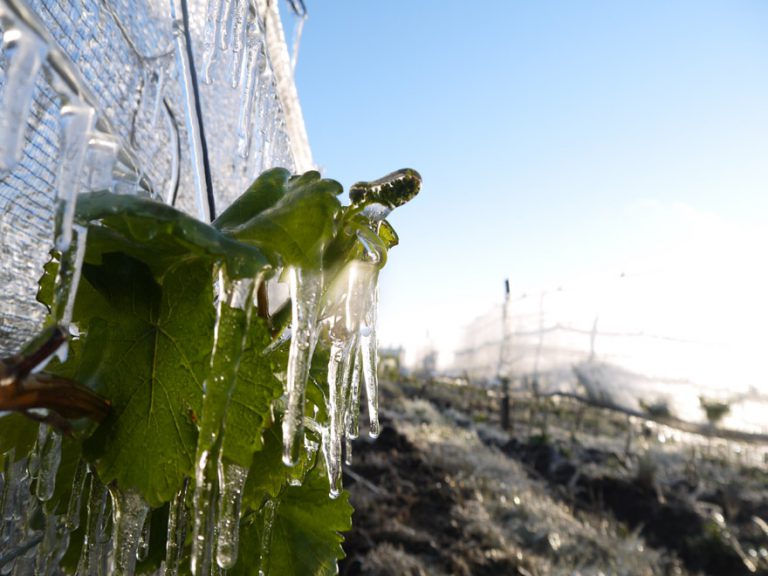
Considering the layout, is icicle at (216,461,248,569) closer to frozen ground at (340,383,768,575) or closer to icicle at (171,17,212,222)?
icicle at (171,17,212,222)

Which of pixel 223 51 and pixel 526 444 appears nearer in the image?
pixel 223 51

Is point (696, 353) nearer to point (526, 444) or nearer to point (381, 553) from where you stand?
point (526, 444)

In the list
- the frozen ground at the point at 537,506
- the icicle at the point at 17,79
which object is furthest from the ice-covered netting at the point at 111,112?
the frozen ground at the point at 537,506

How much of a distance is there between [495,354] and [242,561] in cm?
1108

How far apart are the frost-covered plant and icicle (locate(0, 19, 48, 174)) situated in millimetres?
48

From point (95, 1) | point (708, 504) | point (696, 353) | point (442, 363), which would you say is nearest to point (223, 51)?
point (95, 1)

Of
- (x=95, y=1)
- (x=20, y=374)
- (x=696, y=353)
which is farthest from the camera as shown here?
(x=696, y=353)

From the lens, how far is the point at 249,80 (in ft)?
4.37

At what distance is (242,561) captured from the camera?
0.45 metres

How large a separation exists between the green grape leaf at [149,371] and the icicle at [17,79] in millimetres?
110

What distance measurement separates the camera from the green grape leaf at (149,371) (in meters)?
0.35

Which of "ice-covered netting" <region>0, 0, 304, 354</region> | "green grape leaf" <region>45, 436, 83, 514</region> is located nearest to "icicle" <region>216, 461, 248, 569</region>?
"green grape leaf" <region>45, 436, 83, 514</region>

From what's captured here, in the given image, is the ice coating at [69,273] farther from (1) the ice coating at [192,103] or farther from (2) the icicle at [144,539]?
(1) the ice coating at [192,103]

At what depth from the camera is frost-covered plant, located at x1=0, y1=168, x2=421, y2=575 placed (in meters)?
0.32
